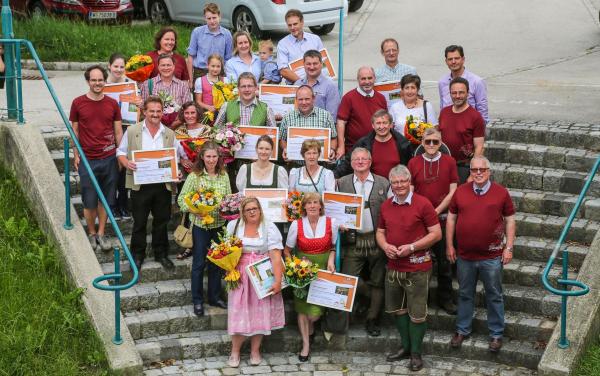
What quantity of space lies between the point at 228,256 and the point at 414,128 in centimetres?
266

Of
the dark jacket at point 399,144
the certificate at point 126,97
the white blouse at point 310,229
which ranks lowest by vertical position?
the white blouse at point 310,229

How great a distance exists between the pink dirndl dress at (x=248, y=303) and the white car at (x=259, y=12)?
10415mm

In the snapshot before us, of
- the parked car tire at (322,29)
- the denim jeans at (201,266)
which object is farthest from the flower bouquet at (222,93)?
the parked car tire at (322,29)

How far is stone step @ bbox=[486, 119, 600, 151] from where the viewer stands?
14812mm

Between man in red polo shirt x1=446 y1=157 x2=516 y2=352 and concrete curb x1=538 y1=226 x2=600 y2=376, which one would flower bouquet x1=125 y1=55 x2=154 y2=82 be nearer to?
man in red polo shirt x1=446 y1=157 x2=516 y2=352

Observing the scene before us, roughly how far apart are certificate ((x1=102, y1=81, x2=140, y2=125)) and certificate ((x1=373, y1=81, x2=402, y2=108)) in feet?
9.49

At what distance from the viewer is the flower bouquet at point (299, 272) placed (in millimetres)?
11898

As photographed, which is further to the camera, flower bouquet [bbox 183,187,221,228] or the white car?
the white car

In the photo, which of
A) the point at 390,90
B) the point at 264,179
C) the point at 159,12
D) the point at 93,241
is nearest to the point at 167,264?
the point at 93,241

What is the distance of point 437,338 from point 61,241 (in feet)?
14.2

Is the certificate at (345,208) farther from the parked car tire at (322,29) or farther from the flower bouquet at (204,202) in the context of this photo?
the parked car tire at (322,29)

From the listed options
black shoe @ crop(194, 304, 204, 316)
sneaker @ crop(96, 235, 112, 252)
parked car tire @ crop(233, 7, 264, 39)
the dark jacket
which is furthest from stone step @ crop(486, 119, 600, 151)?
parked car tire @ crop(233, 7, 264, 39)

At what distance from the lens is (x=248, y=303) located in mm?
12039

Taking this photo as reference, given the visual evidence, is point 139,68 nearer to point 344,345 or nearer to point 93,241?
point 93,241
